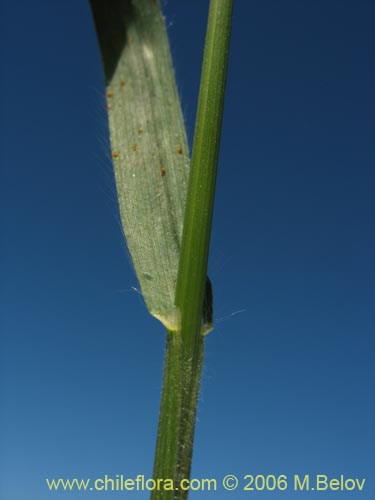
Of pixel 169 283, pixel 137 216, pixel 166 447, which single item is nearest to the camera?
pixel 166 447

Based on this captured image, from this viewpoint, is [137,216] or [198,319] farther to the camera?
[137,216]

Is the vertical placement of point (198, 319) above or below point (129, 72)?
below

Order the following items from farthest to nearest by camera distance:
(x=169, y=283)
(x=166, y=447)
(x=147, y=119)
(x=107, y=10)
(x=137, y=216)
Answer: (x=107, y=10) < (x=147, y=119) < (x=137, y=216) < (x=169, y=283) < (x=166, y=447)

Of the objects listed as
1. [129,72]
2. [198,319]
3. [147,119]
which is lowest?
[198,319]

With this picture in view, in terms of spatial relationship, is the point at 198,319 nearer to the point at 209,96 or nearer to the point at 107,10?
the point at 209,96

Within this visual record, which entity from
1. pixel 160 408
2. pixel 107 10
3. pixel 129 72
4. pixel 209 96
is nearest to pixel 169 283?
pixel 160 408

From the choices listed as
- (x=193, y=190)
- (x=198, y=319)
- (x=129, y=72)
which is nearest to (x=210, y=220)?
(x=193, y=190)

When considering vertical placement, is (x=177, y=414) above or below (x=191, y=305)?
below

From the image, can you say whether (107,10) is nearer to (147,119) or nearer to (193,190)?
(147,119)
